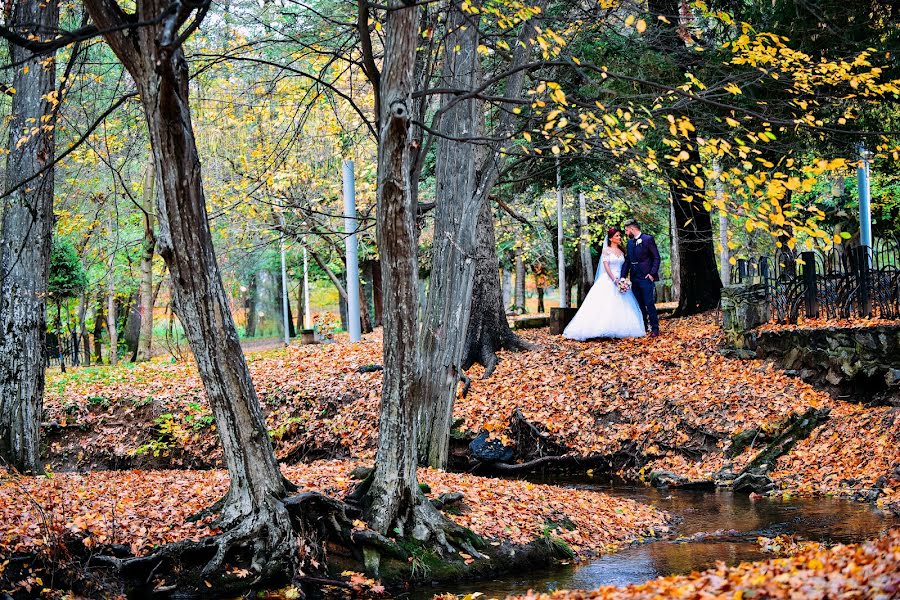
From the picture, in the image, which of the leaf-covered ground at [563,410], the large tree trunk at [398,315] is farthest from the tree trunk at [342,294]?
the large tree trunk at [398,315]

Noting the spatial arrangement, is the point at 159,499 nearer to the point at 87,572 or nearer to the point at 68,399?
the point at 87,572

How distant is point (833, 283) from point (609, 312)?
4.21 meters

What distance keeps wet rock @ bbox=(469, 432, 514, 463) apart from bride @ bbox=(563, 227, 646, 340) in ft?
12.9

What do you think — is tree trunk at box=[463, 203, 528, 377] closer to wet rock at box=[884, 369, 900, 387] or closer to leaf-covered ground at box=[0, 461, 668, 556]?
leaf-covered ground at box=[0, 461, 668, 556]

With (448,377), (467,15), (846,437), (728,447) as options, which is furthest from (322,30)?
(846,437)

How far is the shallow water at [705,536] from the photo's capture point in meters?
6.95

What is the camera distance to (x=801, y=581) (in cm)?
432

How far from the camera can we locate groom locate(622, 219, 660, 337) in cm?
1553

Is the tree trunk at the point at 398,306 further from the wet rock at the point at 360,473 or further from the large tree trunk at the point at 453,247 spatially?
the large tree trunk at the point at 453,247

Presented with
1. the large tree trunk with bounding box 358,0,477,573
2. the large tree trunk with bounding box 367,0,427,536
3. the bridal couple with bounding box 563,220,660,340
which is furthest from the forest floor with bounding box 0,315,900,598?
the large tree trunk with bounding box 367,0,427,536

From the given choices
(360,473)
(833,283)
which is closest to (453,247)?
(360,473)

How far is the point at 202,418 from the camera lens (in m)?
13.6

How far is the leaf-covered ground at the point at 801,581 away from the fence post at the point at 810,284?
820 cm

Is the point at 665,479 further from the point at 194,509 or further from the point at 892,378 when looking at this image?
the point at 194,509
